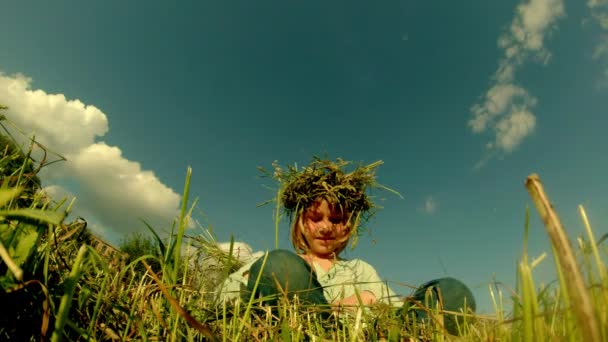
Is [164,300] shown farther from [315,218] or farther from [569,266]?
[315,218]

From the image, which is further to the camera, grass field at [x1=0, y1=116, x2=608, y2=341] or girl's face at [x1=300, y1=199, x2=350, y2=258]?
girl's face at [x1=300, y1=199, x2=350, y2=258]

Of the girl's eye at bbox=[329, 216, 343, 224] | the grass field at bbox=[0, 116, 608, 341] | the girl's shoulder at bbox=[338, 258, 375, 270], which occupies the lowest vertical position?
the grass field at bbox=[0, 116, 608, 341]

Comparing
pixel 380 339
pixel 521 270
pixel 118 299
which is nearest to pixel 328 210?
pixel 380 339

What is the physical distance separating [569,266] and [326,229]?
3.17 meters

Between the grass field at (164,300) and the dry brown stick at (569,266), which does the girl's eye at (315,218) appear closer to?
the grass field at (164,300)

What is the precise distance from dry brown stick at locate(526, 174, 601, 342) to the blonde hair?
3.13 m

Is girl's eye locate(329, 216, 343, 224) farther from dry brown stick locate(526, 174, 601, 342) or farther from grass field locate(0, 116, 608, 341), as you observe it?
dry brown stick locate(526, 174, 601, 342)

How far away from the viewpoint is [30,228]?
0.77 meters

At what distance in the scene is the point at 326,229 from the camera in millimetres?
3512

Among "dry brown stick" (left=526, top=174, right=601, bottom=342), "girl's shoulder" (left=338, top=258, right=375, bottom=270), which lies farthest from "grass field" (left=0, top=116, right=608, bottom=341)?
"girl's shoulder" (left=338, top=258, right=375, bottom=270)

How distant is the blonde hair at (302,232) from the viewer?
3599 mm

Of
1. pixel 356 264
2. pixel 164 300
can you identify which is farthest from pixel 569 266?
pixel 356 264

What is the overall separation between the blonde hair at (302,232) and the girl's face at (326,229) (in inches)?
0.5

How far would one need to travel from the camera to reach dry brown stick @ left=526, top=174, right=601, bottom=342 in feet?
1.19
